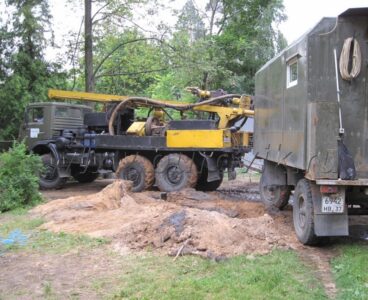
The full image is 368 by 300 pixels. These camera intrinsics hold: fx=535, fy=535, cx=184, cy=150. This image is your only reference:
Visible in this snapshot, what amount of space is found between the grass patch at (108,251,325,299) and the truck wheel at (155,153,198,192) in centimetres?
735

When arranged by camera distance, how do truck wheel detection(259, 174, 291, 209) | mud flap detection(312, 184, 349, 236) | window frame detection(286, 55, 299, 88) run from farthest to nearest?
truck wheel detection(259, 174, 291, 209) → window frame detection(286, 55, 299, 88) → mud flap detection(312, 184, 349, 236)

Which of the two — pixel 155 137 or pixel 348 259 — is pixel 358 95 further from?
pixel 155 137

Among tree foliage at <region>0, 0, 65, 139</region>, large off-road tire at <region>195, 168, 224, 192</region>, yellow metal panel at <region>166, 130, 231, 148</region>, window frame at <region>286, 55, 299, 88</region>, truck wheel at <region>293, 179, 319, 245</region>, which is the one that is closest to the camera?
truck wheel at <region>293, 179, 319, 245</region>

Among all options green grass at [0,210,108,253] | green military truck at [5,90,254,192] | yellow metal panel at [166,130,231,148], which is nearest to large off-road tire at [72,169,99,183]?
green military truck at [5,90,254,192]

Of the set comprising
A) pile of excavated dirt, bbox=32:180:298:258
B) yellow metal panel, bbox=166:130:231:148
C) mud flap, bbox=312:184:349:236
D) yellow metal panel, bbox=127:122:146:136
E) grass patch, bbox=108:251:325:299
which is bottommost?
grass patch, bbox=108:251:325:299

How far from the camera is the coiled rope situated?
7086 millimetres

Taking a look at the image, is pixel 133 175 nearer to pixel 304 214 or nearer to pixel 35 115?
pixel 35 115

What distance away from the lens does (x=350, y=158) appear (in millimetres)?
6977

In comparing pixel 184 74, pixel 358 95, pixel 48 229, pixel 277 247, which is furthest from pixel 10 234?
pixel 184 74

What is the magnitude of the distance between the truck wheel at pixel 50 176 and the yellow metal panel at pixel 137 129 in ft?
8.93

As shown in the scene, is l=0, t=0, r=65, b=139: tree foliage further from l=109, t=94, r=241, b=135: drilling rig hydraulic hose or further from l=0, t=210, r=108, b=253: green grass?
l=0, t=210, r=108, b=253: green grass

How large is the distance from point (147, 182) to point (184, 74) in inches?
446

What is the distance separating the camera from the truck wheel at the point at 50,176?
648 inches

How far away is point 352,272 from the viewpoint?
20.6 ft
